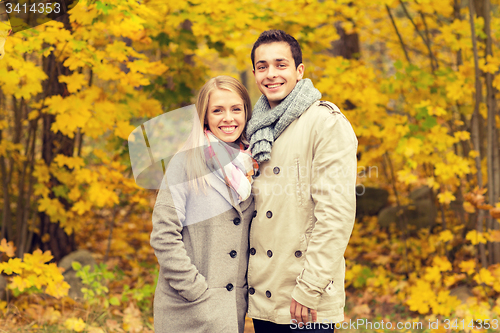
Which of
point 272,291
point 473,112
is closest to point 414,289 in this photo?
point 473,112

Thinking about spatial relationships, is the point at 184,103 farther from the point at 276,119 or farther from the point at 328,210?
the point at 328,210

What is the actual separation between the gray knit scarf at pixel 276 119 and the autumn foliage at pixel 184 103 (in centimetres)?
151

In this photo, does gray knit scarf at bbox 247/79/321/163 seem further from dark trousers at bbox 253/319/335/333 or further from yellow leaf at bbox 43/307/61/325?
yellow leaf at bbox 43/307/61/325

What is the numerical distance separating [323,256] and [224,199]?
0.54m

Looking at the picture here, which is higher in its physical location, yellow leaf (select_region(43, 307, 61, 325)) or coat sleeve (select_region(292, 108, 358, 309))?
coat sleeve (select_region(292, 108, 358, 309))

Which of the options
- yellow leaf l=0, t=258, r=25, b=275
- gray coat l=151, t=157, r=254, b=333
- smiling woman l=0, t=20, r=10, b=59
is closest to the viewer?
gray coat l=151, t=157, r=254, b=333

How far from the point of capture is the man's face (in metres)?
1.98

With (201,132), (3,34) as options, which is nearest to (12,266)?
(3,34)

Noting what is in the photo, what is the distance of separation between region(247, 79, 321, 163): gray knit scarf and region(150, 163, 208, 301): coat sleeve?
42 centimetres

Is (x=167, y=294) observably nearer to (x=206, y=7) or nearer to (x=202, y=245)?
(x=202, y=245)

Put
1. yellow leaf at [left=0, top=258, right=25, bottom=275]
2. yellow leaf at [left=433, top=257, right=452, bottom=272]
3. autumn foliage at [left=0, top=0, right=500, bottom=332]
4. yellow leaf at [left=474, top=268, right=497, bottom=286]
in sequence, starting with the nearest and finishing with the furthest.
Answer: yellow leaf at [left=0, top=258, right=25, bottom=275] < autumn foliage at [left=0, top=0, right=500, bottom=332] < yellow leaf at [left=474, top=268, right=497, bottom=286] < yellow leaf at [left=433, top=257, right=452, bottom=272]

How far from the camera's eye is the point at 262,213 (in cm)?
195

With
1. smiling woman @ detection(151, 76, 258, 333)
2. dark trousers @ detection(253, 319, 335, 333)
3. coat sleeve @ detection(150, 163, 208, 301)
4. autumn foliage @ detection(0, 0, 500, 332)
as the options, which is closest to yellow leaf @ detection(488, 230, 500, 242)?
autumn foliage @ detection(0, 0, 500, 332)

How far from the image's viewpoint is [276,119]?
1.98 meters
